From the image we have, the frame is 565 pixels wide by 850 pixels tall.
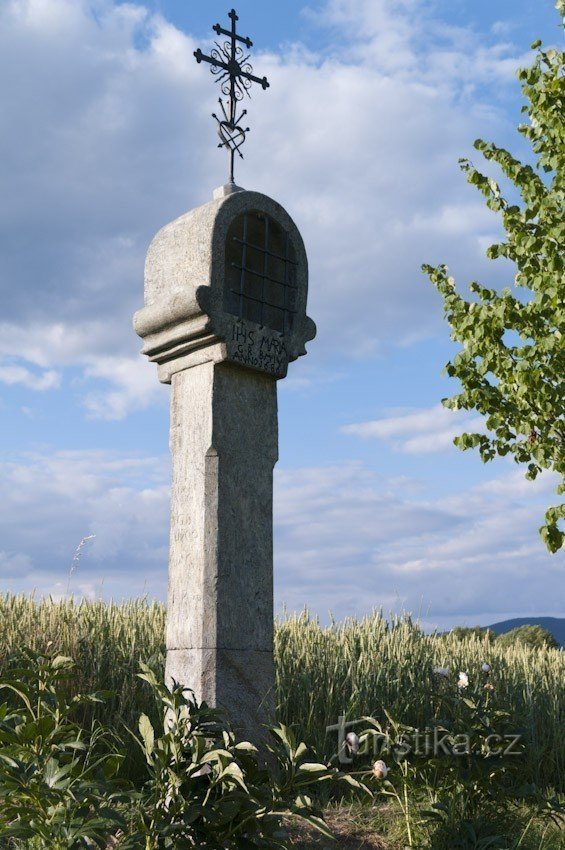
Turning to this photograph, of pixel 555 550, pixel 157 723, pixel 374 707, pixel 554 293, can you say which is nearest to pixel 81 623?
pixel 157 723

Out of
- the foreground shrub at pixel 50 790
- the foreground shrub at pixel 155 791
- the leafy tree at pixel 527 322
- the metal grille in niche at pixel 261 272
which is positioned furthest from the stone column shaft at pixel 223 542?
the leafy tree at pixel 527 322

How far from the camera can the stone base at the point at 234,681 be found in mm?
4836

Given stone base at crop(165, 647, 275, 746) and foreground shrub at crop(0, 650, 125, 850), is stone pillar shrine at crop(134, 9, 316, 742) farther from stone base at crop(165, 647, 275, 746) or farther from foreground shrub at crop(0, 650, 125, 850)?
foreground shrub at crop(0, 650, 125, 850)

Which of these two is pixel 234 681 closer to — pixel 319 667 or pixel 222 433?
pixel 222 433

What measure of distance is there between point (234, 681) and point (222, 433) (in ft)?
4.69

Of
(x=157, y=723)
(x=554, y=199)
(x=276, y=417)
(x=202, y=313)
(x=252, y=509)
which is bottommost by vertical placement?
(x=157, y=723)

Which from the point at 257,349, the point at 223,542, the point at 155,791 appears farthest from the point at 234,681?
the point at 257,349

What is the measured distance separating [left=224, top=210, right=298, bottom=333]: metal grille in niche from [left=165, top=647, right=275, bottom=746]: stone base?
6.74 feet

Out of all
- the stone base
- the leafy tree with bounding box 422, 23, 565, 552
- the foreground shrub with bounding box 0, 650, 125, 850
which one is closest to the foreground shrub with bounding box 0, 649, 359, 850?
the foreground shrub with bounding box 0, 650, 125, 850

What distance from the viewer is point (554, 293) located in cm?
876

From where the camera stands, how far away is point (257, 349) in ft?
17.6

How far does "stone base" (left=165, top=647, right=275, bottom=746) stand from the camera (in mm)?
4836

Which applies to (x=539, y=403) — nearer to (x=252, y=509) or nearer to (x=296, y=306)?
(x=296, y=306)

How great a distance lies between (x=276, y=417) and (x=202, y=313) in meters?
0.84
